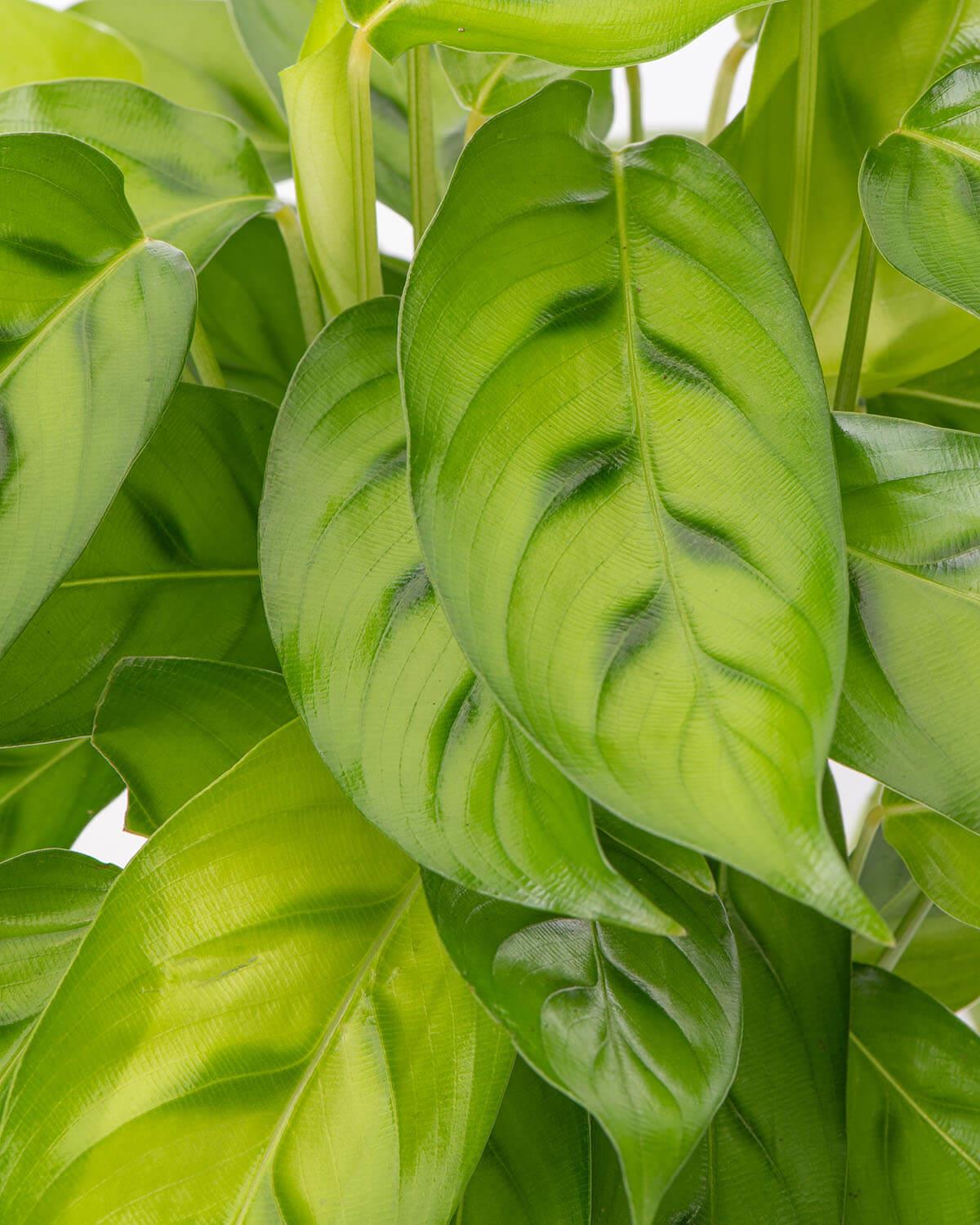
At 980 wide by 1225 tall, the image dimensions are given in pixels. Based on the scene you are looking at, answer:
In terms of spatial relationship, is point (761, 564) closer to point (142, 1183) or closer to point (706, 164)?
point (706, 164)

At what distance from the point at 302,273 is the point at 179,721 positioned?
0.72ft

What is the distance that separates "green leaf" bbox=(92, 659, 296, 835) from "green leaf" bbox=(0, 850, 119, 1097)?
0.04 meters

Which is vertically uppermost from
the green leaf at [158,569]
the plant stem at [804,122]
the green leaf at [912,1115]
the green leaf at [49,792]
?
the plant stem at [804,122]

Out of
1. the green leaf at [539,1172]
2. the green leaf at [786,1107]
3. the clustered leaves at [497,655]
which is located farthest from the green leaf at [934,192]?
the green leaf at [539,1172]

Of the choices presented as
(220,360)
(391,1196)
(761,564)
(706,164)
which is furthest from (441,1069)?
(220,360)

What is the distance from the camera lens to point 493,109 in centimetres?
55

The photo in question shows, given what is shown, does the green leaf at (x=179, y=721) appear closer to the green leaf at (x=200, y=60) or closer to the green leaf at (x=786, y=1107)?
the green leaf at (x=786, y=1107)

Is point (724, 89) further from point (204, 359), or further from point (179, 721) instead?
point (179, 721)

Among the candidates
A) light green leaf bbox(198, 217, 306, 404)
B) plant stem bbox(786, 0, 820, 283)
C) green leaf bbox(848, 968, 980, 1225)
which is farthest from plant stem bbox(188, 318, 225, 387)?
green leaf bbox(848, 968, 980, 1225)

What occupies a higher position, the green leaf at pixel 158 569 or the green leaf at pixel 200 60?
the green leaf at pixel 200 60

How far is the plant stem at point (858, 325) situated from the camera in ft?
1.49

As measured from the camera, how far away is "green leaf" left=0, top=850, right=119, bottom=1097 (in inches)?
17.5

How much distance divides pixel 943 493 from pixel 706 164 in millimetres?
128

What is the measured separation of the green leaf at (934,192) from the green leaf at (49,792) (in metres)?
0.44
